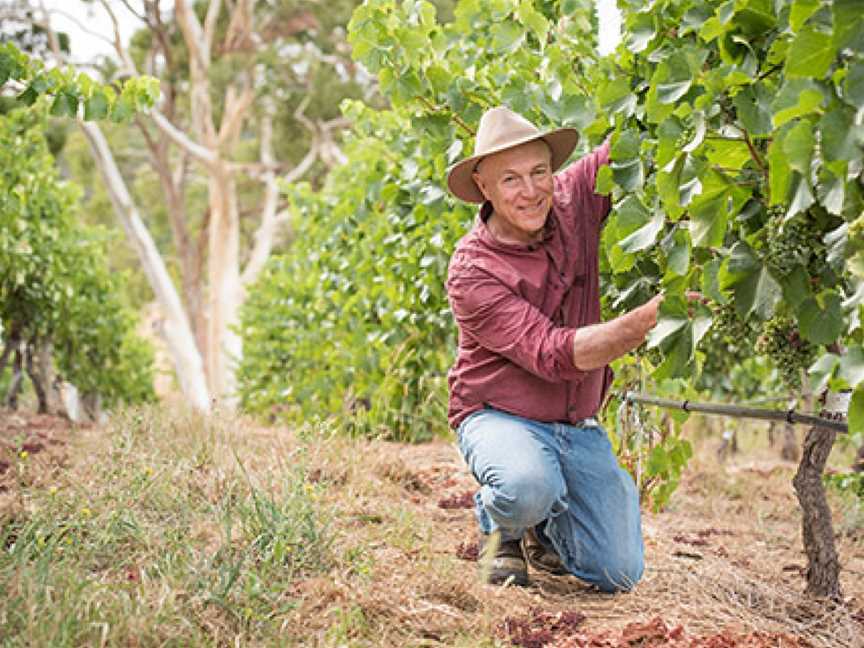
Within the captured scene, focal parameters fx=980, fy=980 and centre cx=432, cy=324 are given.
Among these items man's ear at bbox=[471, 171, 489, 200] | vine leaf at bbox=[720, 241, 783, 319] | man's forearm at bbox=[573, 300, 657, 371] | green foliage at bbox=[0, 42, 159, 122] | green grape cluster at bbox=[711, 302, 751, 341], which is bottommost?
man's forearm at bbox=[573, 300, 657, 371]

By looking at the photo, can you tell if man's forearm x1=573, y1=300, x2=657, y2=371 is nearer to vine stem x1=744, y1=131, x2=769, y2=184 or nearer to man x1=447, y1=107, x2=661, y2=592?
man x1=447, y1=107, x2=661, y2=592

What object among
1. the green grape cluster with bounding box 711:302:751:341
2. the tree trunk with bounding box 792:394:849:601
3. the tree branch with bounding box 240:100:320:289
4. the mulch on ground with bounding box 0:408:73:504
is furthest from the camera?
the tree branch with bounding box 240:100:320:289

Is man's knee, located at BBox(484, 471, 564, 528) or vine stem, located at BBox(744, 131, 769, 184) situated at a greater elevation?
vine stem, located at BBox(744, 131, 769, 184)

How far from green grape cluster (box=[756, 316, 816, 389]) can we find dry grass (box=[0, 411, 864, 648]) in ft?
2.74

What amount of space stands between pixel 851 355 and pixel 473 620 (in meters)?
1.47

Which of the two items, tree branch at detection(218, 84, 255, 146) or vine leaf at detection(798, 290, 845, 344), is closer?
vine leaf at detection(798, 290, 845, 344)

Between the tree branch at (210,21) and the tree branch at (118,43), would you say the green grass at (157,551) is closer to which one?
the tree branch at (118,43)

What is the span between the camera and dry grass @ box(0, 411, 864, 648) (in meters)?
2.37

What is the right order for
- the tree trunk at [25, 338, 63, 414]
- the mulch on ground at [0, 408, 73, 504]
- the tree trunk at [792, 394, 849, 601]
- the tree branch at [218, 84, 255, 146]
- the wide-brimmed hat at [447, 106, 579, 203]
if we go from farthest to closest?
1. the tree branch at [218, 84, 255, 146]
2. the tree trunk at [25, 338, 63, 414]
3. the mulch on ground at [0, 408, 73, 504]
4. the wide-brimmed hat at [447, 106, 579, 203]
5. the tree trunk at [792, 394, 849, 601]

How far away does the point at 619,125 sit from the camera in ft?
9.05

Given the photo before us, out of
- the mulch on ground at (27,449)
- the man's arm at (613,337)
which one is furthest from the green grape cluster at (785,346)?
the mulch on ground at (27,449)

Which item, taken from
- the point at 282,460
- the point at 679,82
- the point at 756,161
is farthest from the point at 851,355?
the point at 282,460

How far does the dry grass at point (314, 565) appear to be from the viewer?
7.78 ft

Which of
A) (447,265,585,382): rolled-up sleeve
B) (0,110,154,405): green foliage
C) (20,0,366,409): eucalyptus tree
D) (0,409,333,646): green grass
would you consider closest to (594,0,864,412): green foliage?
(447,265,585,382): rolled-up sleeve
